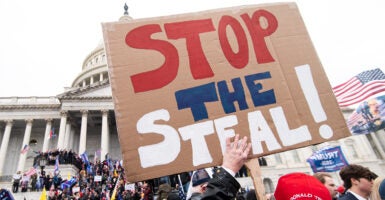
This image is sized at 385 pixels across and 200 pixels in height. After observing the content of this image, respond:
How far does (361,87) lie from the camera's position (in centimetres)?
1060

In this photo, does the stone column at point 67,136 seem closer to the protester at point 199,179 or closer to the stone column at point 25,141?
the stone column at point 25,141

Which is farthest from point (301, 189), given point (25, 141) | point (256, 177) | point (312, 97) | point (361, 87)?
point (25, 141)

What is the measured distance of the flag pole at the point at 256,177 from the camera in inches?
90.4

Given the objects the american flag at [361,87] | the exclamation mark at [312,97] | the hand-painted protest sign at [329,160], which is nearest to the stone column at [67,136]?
the hand-painted protest sign at [329,160]

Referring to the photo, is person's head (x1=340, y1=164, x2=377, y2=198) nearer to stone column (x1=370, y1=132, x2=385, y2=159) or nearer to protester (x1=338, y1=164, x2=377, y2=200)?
protester (x1=338, y1=164, x2=377, y2=200)

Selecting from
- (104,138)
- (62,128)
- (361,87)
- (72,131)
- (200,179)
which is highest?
(72,131)

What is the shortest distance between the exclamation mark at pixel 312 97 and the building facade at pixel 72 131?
105ft

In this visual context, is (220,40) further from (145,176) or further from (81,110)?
(81,110)

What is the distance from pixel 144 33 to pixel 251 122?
1.57 metres

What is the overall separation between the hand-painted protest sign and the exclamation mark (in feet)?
43.3

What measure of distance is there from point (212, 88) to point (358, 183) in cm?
239

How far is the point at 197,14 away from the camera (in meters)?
3.43

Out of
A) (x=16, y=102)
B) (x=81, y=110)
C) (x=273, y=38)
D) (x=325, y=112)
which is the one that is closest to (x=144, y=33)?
(x=273, y=38)

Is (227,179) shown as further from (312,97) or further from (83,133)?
(83,133)
